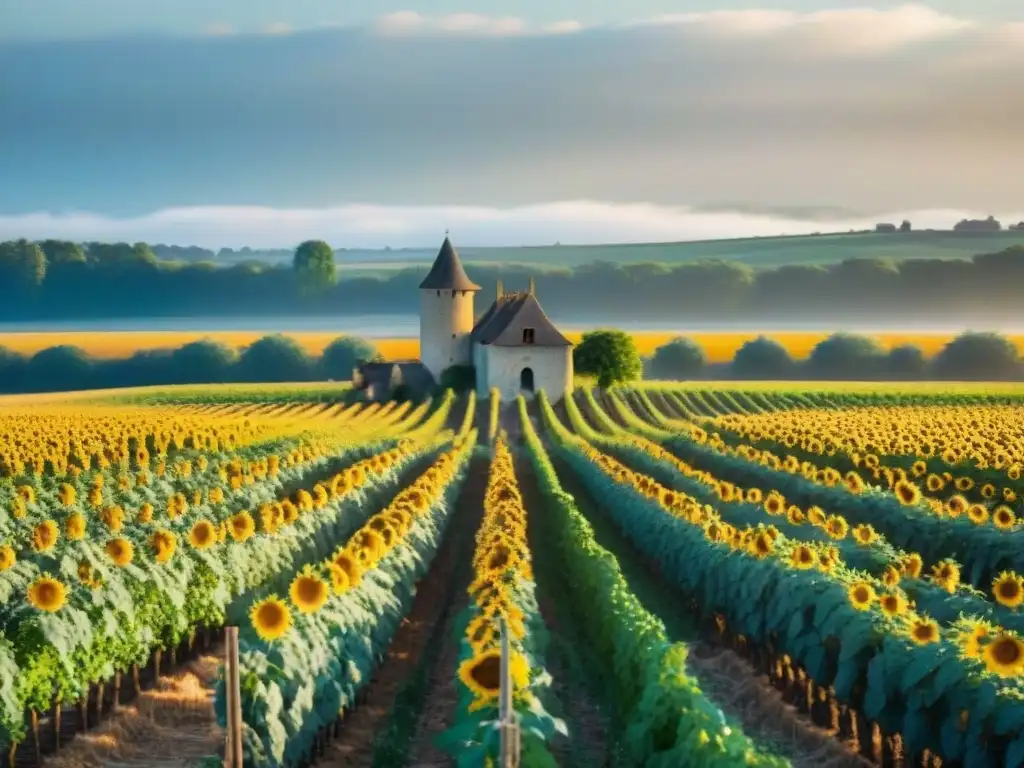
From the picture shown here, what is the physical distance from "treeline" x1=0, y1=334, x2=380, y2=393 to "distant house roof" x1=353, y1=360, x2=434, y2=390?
22315 mm

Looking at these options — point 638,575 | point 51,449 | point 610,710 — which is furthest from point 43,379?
point 610,710

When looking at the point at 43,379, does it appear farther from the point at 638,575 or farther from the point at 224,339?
the point at 638,575

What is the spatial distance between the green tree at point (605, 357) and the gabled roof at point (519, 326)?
5.16m

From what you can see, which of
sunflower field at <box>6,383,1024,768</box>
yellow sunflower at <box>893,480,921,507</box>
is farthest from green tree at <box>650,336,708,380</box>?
yellow sunflower at <box>893,480,921,507</box>

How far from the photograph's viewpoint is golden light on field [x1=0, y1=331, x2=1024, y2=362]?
96.2 meters

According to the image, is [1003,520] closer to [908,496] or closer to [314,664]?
[908,496]

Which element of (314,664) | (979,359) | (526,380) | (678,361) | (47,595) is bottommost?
(678,361)

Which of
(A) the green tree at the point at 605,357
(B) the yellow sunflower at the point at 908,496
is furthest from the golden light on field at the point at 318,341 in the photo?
(B) the yellow sunflower at the point at 908,496

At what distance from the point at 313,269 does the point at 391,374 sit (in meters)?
55.3

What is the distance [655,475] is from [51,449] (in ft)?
51.3

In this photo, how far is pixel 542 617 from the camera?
15250 mm

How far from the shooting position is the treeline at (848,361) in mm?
89162

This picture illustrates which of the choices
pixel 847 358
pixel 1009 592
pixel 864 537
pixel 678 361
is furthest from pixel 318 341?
pixel 1009 592

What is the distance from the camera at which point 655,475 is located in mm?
29859
